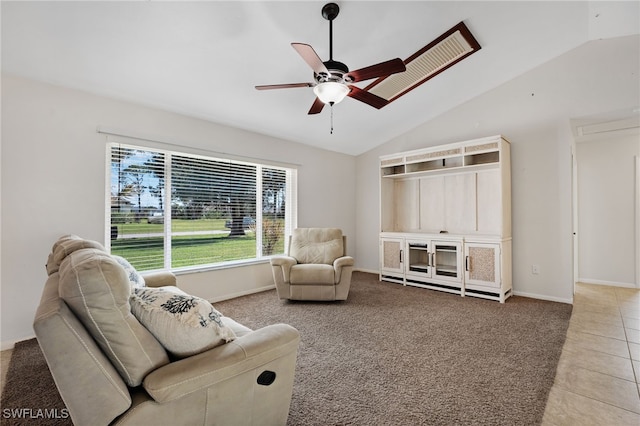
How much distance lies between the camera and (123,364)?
1.07m

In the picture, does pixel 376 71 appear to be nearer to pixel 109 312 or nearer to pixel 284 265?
pixel 109 312

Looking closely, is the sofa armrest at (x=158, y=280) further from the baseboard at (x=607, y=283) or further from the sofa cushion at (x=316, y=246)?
the baseboard at (x=607, y=283)

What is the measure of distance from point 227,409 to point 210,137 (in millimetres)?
3387

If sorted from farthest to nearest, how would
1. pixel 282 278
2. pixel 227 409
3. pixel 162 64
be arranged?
1. pixel 282 278
2. pixel 162 64
3. pixel 227 409

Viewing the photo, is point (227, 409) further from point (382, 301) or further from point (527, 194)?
point (527, 194)

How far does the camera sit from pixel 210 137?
3.88 m

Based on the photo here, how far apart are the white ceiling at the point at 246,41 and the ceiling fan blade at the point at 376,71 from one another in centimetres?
75

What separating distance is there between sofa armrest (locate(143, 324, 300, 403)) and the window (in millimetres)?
2608

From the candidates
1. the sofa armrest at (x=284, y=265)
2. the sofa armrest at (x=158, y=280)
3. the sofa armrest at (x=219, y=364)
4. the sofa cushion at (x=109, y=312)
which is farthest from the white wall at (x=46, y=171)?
the sofa armrest at (x=219, y=364)

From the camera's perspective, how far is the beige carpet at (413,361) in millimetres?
1723

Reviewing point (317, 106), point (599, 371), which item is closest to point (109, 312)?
point (317, 106)

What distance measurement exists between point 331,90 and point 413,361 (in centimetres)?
219

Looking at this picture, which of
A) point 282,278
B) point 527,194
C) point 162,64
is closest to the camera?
point 162,64

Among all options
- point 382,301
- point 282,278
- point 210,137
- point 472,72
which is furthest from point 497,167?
point 210,137
